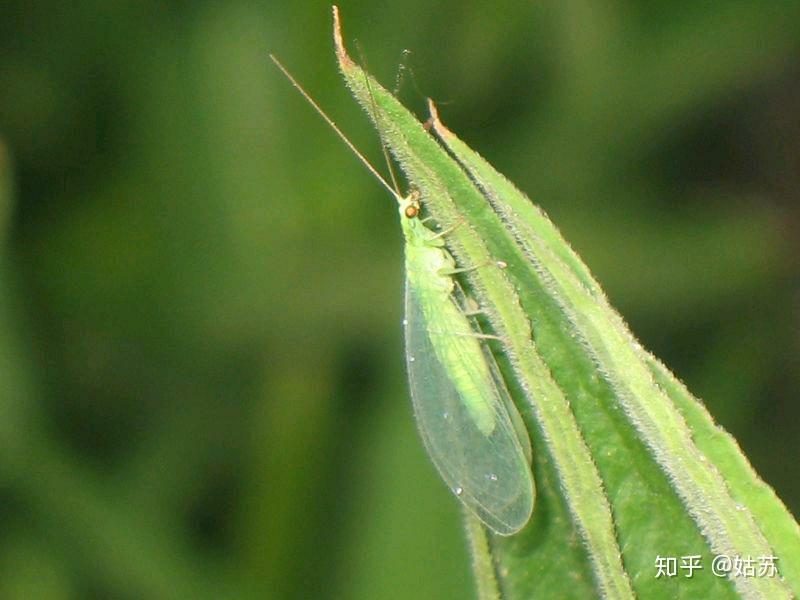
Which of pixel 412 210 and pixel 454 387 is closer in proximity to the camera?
pixel 454 387

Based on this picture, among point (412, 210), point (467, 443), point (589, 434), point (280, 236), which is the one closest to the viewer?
point (589, 434)

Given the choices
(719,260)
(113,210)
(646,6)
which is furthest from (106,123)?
(719,260)

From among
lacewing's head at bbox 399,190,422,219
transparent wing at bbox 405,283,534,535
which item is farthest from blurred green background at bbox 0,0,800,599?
lacewing's head at bbox 399,190,422,219

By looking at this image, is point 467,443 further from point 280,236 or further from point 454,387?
point 280,236

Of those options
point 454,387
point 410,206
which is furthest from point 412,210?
point 454,387

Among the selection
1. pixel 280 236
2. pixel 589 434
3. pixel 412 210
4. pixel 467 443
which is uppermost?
pixel 412 210

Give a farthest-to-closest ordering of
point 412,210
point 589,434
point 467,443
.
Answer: point 412,210 → point 467,443 → point 589,434
